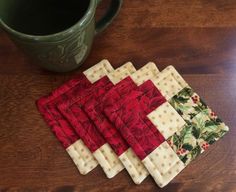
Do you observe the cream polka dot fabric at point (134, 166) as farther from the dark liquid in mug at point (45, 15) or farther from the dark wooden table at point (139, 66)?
the dark liquid in mug at point (45, 15)

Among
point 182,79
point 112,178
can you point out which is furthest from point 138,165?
point 182,79

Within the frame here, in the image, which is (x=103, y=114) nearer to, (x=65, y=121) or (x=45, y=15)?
(x=65, y=121)

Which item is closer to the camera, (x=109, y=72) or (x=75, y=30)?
(x=75, y=30)

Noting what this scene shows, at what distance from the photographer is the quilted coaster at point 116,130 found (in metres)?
0.44

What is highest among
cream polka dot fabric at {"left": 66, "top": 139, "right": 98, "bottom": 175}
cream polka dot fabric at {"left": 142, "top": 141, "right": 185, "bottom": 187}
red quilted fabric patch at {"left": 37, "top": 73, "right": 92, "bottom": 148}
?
red quilted fabric patch at {"left": 37, "top": 73, "right": 92, "bottom": 148}

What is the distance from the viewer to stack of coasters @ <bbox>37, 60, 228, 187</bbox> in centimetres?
45

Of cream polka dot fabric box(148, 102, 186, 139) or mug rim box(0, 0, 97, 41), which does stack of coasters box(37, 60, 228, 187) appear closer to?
cream polka dot fabric box(148, 102, 186, 139)

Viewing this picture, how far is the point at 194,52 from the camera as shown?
51 cm

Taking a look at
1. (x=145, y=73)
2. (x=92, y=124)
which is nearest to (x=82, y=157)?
(x=92, y=124)

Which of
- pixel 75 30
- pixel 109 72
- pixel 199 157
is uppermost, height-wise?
pixel 75 30

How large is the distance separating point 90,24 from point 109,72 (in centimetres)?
11

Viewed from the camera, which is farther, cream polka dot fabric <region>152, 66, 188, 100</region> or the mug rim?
cream polka dot fabric <region>152, 66, 188, 100</region>

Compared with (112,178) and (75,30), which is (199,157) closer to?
→ (112,178)

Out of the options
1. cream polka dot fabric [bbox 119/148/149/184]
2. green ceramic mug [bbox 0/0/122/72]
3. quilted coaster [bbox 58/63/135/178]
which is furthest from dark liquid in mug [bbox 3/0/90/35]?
cream polka dot fabric [bbox 119/148/149/184]
